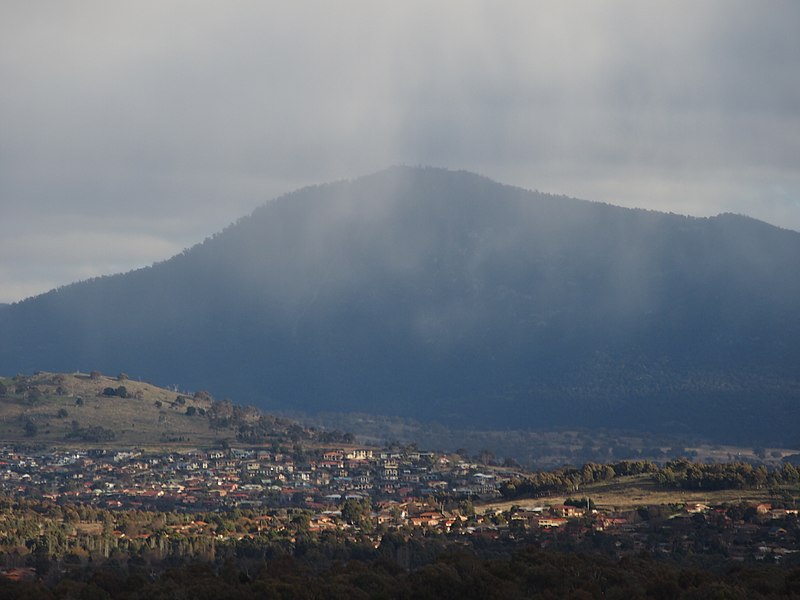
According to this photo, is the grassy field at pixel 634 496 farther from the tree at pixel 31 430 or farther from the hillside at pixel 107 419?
the tree at pixel 31 430

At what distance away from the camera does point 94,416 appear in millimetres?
179750

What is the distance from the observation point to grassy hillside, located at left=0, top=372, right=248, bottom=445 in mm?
171000

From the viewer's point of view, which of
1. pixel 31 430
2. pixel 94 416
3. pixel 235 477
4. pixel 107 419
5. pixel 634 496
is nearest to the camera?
pixel 634 496

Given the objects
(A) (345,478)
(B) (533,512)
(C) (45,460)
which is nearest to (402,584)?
(B) (533,512)

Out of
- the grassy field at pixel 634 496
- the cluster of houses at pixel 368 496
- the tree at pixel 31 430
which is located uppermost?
the tree at pixel 31 430

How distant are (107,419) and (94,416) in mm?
1604

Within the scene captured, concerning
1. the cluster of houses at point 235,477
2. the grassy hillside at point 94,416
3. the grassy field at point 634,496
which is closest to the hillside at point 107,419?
the grassy hillside at point 94,416

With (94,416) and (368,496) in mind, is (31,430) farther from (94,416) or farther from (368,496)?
(368,496)

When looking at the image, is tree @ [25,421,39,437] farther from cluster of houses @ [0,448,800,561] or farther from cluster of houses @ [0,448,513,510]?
cluster of houses @ [0,448,800,561]

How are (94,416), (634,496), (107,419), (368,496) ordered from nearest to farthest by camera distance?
(634,496)
(368,496)
(94,416)
(107,419)

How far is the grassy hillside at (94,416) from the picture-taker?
171000 millimetres

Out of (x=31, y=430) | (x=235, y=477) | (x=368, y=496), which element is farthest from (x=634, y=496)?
(x=31, y=430)

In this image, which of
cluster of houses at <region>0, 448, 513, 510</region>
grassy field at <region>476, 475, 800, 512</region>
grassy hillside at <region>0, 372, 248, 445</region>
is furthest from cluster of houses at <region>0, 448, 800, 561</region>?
grassy hillside at <region>0, 372, 248, 445</region>

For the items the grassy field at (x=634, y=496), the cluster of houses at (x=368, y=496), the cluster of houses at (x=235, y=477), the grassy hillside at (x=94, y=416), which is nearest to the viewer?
the cluster of houses at (x=368, y=496)
